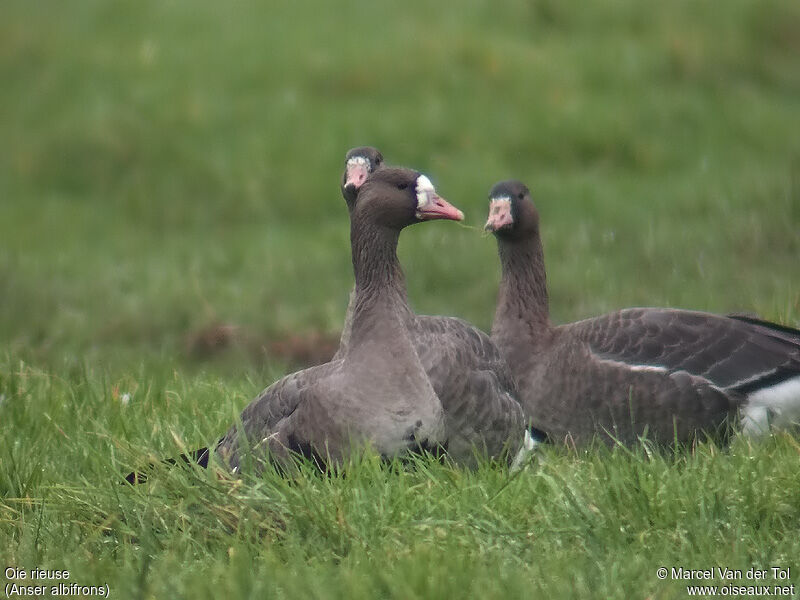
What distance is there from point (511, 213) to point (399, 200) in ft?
6.31

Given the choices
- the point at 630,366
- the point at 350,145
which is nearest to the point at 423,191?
the point at 630,366

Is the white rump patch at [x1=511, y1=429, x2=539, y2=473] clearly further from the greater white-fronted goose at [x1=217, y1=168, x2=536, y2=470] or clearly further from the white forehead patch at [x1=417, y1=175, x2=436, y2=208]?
the white forehead patch at [x1=417, y1=175, x2=436, y2=208]

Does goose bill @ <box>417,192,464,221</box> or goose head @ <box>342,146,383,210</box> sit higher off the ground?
goose head @ <box>342,146,383,210</box>

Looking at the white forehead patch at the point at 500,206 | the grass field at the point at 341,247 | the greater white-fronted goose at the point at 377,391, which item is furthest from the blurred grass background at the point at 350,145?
the greater white-fronted goose at the point at 377,391

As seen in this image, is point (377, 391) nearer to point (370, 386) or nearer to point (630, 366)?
point (370, 386)

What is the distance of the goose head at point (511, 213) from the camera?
729 cm

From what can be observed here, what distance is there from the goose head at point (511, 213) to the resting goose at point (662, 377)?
72cm

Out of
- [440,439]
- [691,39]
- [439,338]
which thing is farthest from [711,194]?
[440,439]

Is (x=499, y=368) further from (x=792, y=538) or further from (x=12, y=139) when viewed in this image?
(x=12, y=139)

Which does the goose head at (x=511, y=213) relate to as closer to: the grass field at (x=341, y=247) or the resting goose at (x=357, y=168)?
the resting goose at (x=357, y=168)

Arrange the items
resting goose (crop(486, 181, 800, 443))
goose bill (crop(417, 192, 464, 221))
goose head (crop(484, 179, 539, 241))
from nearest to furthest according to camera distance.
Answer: goose bill (crop(417, 192, 464, 221)) → resting goose (crop(486, 181, 800, 443)) → goose head (crop(484, 179, 539, 241))

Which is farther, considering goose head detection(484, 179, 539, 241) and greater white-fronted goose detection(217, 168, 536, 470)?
goose head detection(484, 179, 539, 241)

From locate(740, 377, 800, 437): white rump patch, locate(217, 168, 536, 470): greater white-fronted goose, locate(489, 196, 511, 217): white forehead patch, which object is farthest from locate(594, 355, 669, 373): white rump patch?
locate(489, 196, 511, 217): white forehead patch

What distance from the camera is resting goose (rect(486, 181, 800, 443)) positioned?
257 inches
